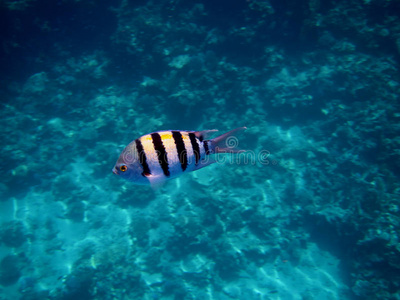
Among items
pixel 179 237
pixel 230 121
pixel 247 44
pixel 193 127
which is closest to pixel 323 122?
pixel 230 121

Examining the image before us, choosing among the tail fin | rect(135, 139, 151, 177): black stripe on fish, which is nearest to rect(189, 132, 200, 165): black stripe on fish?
the tail fin

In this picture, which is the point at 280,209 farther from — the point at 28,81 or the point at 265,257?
the point at 28,81

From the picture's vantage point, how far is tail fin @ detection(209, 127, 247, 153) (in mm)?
2057

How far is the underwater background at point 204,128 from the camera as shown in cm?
745

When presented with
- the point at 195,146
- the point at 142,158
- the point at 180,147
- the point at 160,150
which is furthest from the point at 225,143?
the point at 142,158

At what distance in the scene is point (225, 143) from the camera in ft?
7.06

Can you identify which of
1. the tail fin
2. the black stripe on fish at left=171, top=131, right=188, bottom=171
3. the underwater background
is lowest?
the underwater background

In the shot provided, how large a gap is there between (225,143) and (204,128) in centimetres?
728

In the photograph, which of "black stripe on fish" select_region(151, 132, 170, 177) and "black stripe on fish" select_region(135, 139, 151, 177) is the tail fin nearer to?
"black stripe on fish" select_region(151, 132, 170, 177)

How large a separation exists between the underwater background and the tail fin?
19.8ft

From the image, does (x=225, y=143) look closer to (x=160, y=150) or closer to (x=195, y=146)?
(x=195, y=146)

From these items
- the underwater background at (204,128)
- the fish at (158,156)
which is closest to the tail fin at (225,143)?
the fish at (158,156)

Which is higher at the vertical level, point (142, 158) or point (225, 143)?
point (142, 158)

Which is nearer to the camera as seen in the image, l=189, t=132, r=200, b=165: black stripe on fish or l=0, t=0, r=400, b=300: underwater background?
l=189, t=132, r=200, b=165: black stripe on fish
